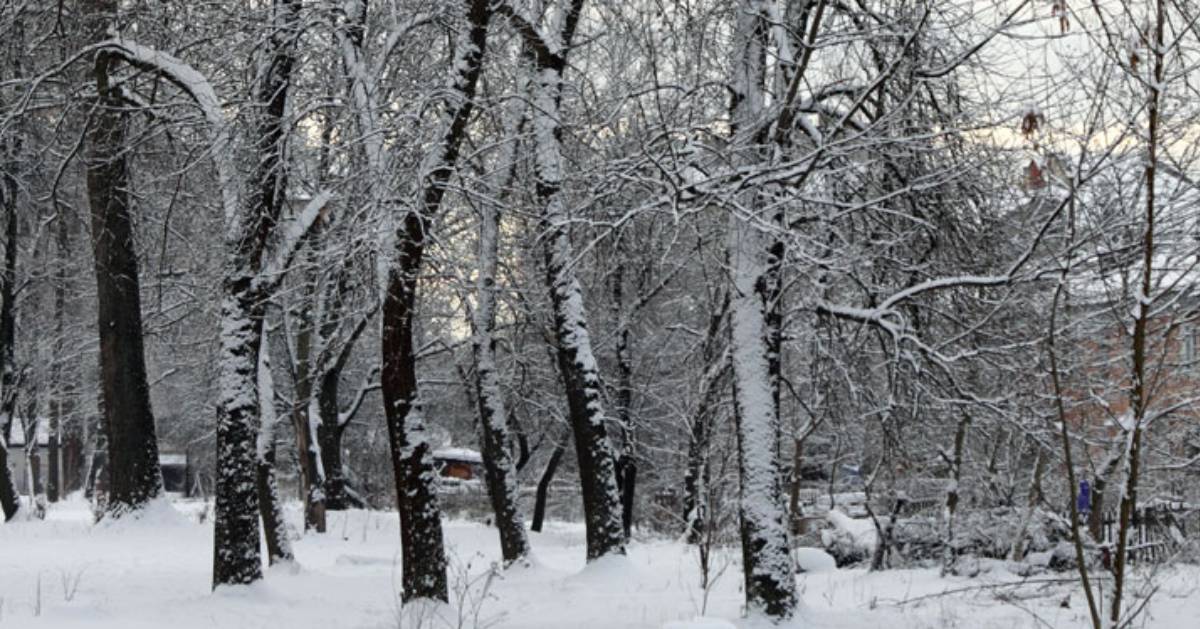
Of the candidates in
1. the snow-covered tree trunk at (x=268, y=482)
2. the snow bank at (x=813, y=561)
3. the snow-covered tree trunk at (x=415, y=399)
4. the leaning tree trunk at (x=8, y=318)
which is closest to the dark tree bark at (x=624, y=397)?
the snow bank at (x=813, y=561)

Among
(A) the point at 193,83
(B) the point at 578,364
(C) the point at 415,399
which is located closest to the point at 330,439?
(B) the point at 578,364

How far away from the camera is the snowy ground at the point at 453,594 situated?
10187mm

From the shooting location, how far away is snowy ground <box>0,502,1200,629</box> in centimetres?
1019

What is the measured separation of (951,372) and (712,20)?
3.69 meters

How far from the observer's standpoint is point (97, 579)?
1208 centimetres

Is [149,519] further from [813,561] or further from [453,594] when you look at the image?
[813,561]

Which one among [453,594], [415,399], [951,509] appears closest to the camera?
[415,399]

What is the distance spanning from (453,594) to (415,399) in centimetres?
267

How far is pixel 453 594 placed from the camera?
1228cm

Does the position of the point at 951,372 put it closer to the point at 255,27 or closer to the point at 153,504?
the point at 255,27

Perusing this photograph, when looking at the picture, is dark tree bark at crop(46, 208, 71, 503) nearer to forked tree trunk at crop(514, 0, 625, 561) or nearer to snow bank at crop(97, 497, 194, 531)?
snow bank at crop(97, 497, 194, 531)

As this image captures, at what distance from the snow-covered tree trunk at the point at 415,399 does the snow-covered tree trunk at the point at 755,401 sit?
2.30 m

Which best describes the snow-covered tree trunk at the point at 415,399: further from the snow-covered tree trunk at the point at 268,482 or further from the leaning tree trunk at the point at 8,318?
the leaning tree trunk at the point at 8,318

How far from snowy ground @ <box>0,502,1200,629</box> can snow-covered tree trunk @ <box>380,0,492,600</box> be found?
1.14 ft
